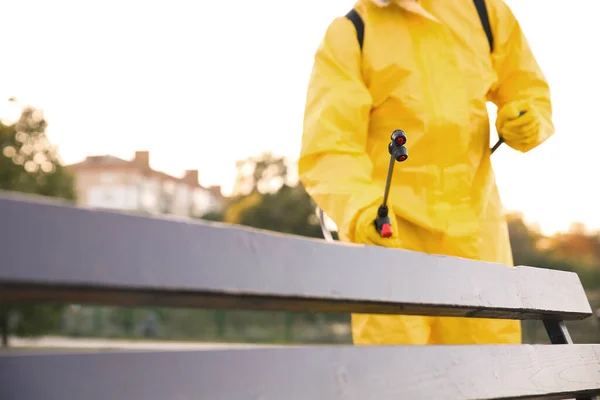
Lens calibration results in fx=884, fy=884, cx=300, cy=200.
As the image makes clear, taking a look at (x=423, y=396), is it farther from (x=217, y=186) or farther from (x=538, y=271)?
(x=217, y=186)

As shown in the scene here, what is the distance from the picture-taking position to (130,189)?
8612 centimetres

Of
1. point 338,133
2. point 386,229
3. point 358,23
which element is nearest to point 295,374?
point 386,229

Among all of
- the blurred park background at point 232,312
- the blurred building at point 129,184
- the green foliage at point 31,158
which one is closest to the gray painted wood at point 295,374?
the blurred park background at point 232,312

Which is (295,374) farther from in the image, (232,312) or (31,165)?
(232,312)

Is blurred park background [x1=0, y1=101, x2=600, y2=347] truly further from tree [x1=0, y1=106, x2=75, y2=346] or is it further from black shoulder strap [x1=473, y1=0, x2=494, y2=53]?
black shoulder strap [x1=473, y1=0, x2=494, y2=53]

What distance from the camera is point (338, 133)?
281 centimetres

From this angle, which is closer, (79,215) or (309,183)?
(79,215)

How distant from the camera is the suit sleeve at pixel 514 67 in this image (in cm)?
316

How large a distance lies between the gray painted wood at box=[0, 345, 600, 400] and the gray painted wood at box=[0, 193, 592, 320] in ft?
0.26

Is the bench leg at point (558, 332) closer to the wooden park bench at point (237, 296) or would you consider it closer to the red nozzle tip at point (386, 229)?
the wooden park bench at point (237, 296)

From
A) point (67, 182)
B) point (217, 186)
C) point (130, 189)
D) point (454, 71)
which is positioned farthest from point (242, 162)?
point (217, 186)

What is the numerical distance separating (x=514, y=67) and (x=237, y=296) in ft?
7.34

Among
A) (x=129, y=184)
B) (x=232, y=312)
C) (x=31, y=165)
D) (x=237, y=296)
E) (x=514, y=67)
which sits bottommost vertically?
(x=232, y=312)

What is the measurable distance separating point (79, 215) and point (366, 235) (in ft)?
5.09
